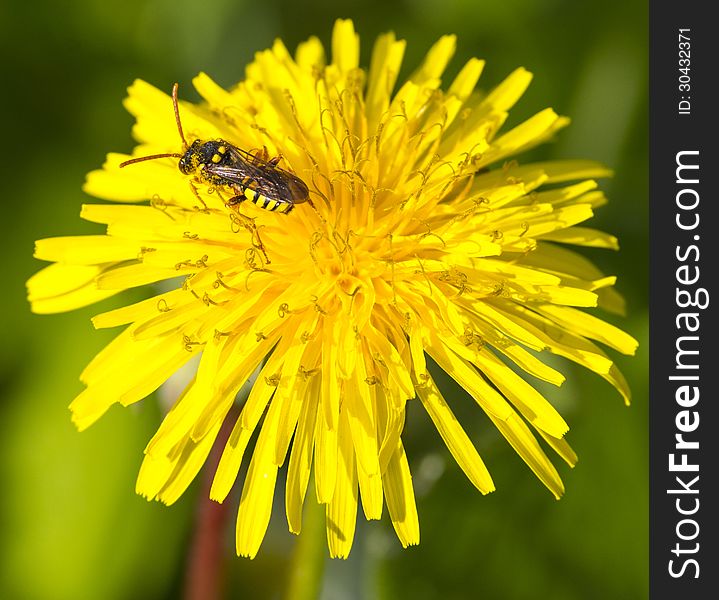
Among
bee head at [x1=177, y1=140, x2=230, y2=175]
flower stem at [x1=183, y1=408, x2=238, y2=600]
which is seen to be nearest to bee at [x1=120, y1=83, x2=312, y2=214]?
bee head at [x1=177, y1=140, x2=230, y2=175]

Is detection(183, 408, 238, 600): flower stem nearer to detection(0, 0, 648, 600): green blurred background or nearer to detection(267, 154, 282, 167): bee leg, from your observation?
detection(0, 0, 648, 600): green blurred background

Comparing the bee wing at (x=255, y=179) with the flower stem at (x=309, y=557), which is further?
the flower stem at (x=309, y=557)

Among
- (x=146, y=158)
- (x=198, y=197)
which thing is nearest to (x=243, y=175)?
(x=198, y=197)

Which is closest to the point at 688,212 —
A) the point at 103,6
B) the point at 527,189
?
the point at 527,189

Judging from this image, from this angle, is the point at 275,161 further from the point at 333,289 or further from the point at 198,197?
the point at 333,289

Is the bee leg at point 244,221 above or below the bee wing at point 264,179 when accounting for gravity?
below

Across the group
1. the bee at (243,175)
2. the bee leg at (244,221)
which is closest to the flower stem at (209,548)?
the bee leg at (244,221)

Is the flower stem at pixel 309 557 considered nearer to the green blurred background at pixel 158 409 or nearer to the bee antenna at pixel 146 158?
the green blurred background at pixel 158 409
